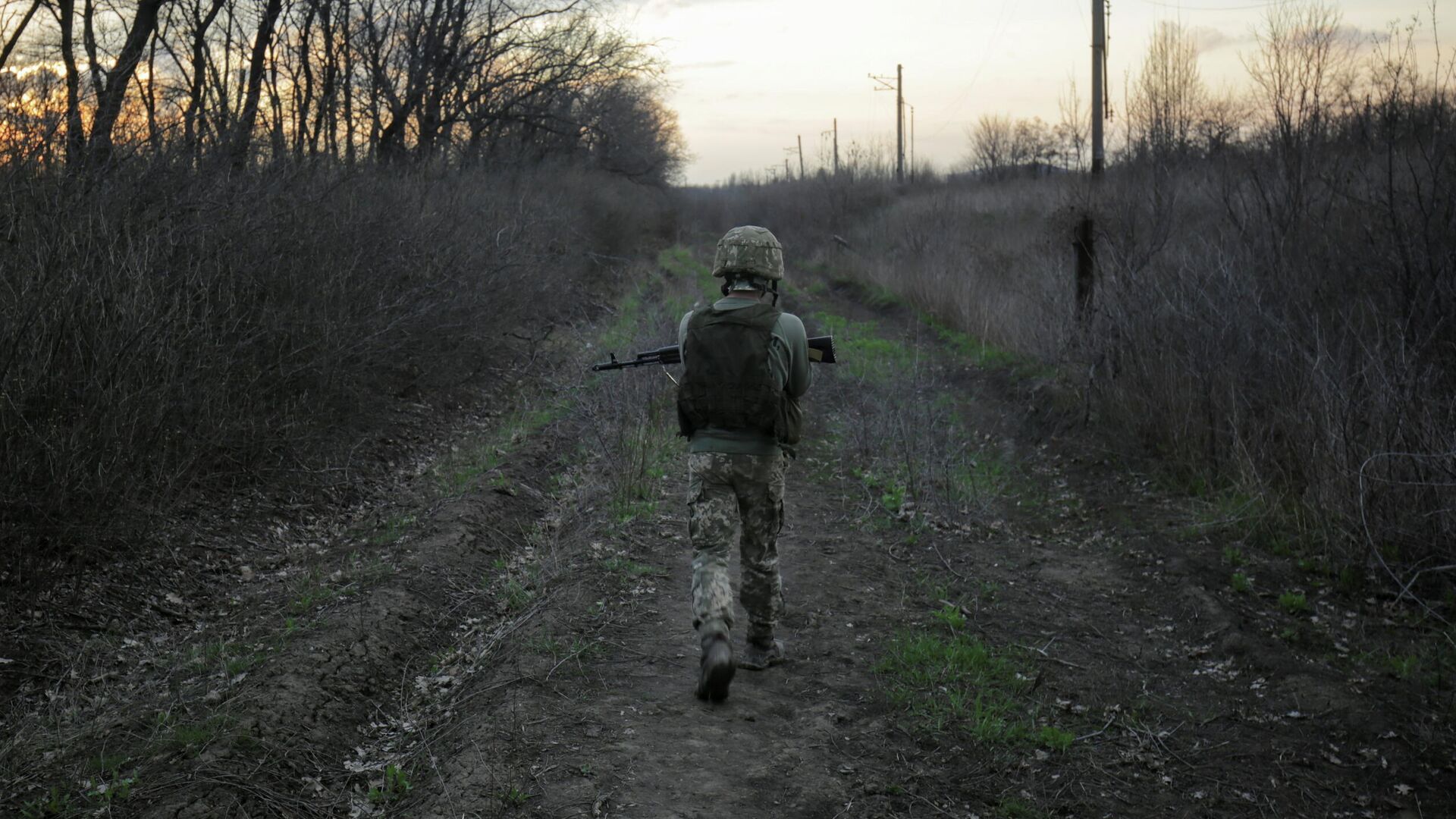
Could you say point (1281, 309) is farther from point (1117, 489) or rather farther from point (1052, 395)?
point (1052, 395)

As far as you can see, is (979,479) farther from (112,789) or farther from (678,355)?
(112,789)

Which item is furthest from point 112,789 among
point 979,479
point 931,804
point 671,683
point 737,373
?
point 979,479

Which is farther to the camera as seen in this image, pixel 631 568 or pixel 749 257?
pixel 631 568

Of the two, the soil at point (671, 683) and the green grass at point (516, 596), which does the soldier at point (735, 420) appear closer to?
the soil at point (671, 683)

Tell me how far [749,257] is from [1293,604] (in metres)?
4.30

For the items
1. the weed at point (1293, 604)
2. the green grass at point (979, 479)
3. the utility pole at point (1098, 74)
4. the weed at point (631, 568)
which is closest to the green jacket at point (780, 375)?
the weed at point (631, 568)

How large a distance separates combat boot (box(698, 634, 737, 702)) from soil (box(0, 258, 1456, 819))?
0.11 metres

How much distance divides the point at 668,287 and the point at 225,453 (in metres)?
19.5

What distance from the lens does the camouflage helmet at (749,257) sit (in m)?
5.14

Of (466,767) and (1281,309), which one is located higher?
(1281,309)

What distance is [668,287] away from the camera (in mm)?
27359

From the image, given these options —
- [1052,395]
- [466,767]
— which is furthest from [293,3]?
[466,767]

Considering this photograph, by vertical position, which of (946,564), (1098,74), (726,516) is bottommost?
(946,564)

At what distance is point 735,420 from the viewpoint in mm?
5133
